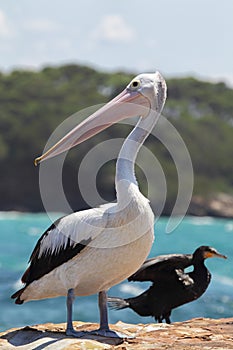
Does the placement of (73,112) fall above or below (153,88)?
below

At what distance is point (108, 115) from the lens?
4938 millimetres

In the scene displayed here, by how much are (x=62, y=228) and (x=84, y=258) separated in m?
0.26

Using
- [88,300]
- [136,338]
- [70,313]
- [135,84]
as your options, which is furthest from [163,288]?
[88,300]

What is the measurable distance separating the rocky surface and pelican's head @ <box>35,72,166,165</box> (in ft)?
3.66

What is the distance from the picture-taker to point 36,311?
13.9m

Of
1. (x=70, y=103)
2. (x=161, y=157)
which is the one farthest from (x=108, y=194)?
(x=70, y=103)

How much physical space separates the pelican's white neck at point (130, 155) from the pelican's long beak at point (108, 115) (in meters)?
0.08

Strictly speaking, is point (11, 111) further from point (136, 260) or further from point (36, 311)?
point (136, 260)

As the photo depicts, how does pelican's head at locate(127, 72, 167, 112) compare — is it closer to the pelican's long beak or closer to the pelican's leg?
the pelican's long beak

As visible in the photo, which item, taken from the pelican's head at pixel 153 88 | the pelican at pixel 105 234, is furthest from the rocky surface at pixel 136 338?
the pelican's head at pixel 153 88

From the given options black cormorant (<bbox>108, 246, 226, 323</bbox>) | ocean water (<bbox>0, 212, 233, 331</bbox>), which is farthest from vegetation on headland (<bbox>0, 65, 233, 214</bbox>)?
black cormorant (<bbox>108, 246, 226, 323</bbox>)

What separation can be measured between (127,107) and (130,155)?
427 mm

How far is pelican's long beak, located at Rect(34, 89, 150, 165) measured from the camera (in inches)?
190

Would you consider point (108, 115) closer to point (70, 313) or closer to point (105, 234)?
point (105, 234)
